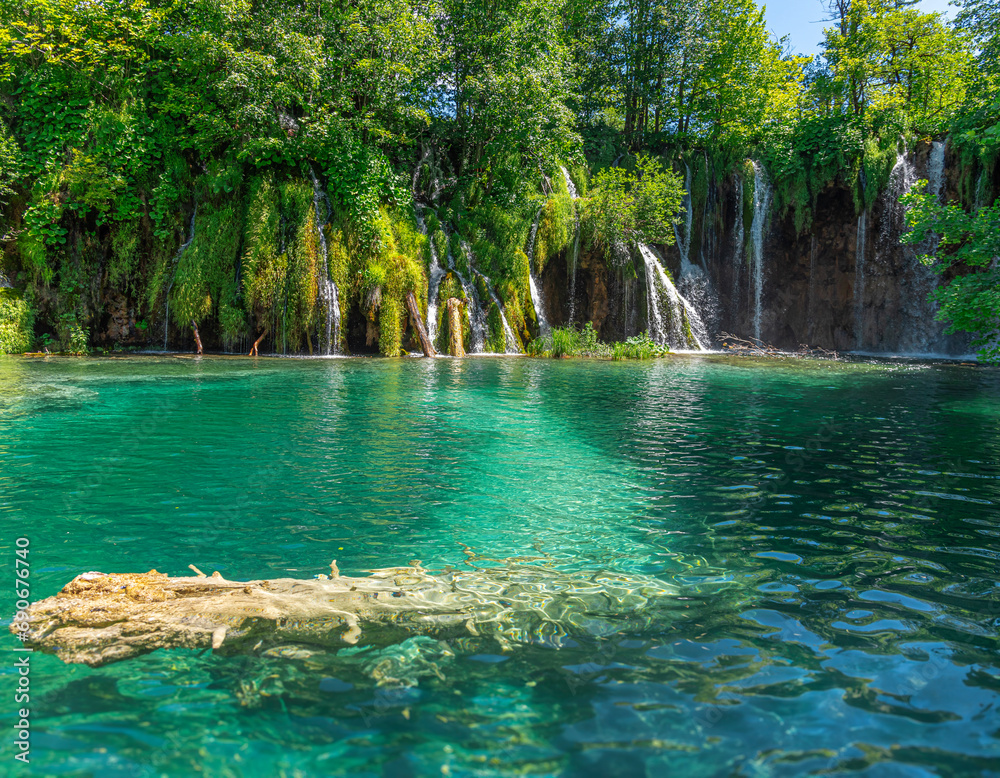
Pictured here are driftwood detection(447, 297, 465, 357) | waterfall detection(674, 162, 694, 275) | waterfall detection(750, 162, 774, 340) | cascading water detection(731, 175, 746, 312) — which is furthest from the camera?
waterfall detection(674, 162, 694, 275)

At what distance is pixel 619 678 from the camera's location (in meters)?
2.58

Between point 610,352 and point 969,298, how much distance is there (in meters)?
11.2

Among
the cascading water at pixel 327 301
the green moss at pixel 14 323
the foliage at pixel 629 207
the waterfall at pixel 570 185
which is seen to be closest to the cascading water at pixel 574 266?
the foliage at pixel 629 207

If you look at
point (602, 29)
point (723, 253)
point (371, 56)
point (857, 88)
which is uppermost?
point (602, 29)

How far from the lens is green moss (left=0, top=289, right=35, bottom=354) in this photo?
59.3 feet

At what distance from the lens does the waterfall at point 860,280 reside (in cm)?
2403

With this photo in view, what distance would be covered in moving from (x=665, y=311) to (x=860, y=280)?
8587 mm

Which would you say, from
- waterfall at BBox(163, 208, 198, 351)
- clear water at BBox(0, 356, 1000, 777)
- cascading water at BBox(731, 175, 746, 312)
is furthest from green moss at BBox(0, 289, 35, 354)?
cascading water at BBox(731, 175, 746, 312)

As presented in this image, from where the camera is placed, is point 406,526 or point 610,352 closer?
point 406,526

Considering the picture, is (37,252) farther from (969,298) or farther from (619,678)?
(969,298)

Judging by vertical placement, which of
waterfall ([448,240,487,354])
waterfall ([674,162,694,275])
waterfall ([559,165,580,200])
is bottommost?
waterfall ([448,240,487,354])

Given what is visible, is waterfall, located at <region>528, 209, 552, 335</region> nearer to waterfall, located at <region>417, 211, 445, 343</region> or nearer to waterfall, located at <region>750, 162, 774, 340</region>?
waterfall, located at <region>417, 211, 445, 343</region>

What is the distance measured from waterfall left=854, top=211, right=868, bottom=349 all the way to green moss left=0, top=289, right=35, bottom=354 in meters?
30.1

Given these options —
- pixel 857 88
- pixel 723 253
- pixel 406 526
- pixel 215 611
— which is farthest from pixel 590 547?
pixel 857 88
